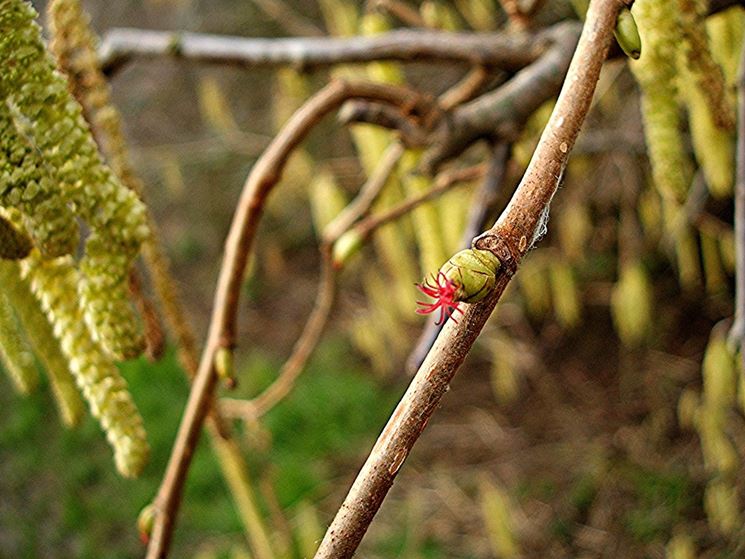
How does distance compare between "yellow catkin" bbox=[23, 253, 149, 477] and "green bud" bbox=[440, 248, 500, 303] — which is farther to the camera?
"yellow catkin" bbox=[23, 253, 149, 477]

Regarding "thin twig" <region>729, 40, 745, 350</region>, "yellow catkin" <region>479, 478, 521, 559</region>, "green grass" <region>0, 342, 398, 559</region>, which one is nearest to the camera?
"thin twig" <region>729, 40, 745, 350</region>

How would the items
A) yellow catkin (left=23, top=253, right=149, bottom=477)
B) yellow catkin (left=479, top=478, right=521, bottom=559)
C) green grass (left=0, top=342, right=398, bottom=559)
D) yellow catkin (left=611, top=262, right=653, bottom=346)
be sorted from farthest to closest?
1. green grass (left=0, top=342, right=398, bottom=559)
2. yellow catkin (left=611, top=262, right=653, bottom=346)
3. yellow catkin (left=479, top=478, right=521, bottom=559)
4. yellow catkin (left=23, top=253, right=149, bottom=477)

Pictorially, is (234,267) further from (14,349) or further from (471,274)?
(471,274)

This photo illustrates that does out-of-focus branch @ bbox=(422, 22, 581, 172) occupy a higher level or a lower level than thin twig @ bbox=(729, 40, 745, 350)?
higher

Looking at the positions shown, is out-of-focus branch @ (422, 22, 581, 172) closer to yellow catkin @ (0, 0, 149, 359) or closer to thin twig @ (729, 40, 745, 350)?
thin twig @ (729, 40, 745, 350)

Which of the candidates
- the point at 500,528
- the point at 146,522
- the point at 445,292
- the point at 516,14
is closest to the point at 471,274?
the point at 445,292

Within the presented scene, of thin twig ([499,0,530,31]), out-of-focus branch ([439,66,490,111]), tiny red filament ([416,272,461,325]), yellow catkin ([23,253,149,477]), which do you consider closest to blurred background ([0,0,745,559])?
out-of-focus branch ([439,66,490,111])
